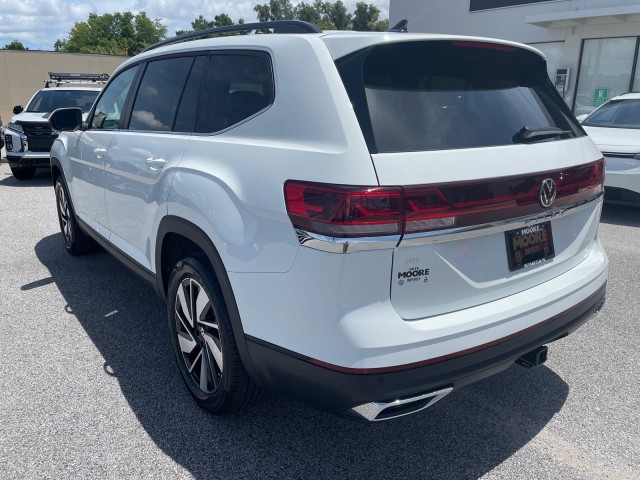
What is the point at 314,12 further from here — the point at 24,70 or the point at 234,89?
the point at 234,89

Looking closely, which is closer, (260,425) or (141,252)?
(260,425)

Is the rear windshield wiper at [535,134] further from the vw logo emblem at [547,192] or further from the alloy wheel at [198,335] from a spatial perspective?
the alloy wheel at [198,335]

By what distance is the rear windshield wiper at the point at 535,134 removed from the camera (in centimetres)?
241

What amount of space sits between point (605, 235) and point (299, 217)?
555 cm

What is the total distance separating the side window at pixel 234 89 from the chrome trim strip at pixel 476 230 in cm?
91

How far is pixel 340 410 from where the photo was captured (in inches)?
83.7

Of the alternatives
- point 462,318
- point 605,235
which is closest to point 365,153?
point 462,318

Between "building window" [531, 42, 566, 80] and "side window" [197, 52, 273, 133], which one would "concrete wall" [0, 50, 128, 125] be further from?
"side window" [197, 52, 273, 133]

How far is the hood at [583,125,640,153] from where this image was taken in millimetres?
7004

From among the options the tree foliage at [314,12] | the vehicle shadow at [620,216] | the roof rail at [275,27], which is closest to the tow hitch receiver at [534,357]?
the roof rail at [275,27]

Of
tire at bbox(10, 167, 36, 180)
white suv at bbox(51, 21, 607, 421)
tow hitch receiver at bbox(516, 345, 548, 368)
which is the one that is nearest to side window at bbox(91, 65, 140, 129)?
white suv at bbox(51, 21, 607, 421)

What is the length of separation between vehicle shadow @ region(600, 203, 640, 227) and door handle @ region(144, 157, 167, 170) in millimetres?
6036

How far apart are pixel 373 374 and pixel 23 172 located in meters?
10.8

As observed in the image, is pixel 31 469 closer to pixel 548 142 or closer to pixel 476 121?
pixel 476 121
